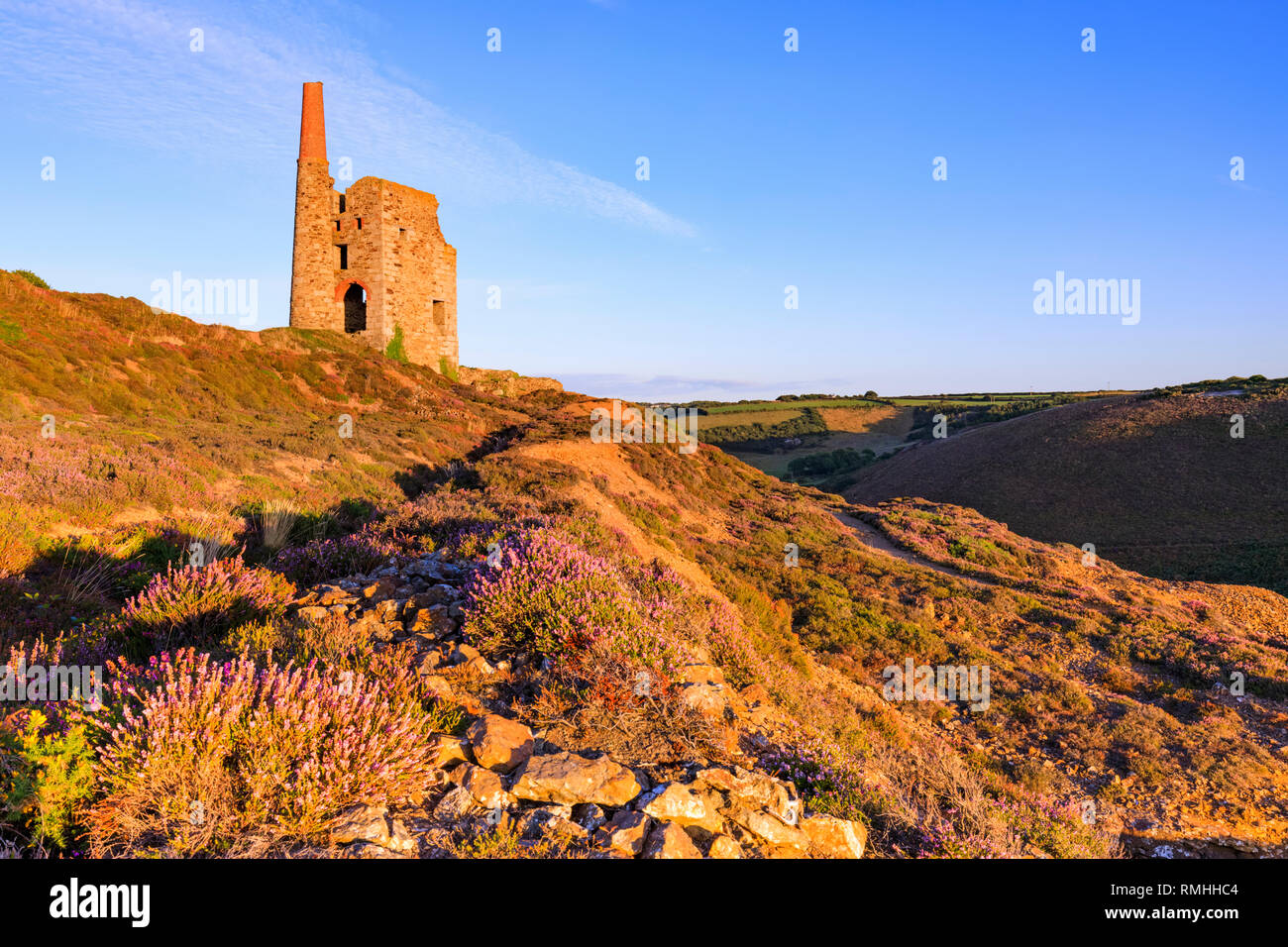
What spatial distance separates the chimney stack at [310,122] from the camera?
1315 inches

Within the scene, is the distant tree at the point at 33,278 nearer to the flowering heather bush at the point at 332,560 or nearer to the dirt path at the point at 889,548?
the flowering heather bush at the point at 332,560

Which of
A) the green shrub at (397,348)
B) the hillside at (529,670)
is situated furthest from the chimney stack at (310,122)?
the hillside at (529,670)

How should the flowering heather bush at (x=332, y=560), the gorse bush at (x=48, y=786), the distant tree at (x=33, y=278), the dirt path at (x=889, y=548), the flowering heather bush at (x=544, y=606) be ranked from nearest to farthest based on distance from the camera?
the gorse bush at (x=48, y=786) < the flowering heather bush at (x=544, y=606) < the flowering heather bush at (x=332, y=560) < the dirt path at (x=889, y=548) < the distant tree at (x=33, y=278)

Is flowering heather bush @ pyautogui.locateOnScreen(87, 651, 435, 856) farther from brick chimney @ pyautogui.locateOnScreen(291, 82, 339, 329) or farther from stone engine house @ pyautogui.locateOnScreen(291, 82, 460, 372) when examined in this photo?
brick chimney @ pyautogui.locateOnScreen(291, 82, 339, 329)

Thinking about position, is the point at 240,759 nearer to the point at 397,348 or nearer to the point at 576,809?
the point at 576,809

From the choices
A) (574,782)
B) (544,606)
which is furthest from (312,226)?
(574,782)

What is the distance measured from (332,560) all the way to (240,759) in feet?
16.7

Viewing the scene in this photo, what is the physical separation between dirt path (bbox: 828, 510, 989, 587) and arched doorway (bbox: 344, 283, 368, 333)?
1061 inches

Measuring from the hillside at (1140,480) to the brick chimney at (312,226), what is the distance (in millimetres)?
35971


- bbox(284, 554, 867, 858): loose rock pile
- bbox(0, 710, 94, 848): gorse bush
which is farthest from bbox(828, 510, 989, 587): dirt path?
bbox(0, 710, 94, 848): gorse bush

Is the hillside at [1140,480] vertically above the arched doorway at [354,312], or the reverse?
the arched doorway at [354,312]

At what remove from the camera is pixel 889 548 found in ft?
76.4

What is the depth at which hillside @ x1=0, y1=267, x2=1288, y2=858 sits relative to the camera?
10.2ft
